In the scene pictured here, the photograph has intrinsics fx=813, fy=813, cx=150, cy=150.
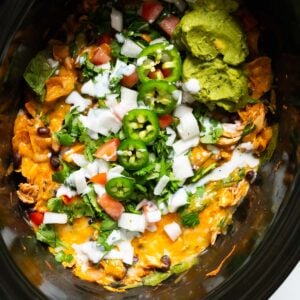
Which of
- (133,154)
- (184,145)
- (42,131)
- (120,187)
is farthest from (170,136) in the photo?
(42,131)

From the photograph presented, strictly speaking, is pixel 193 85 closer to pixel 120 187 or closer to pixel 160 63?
pixel 160 63

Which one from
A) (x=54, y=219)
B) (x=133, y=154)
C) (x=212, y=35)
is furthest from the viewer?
(x=54, y=219)

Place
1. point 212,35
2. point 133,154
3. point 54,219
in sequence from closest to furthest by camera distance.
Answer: point 212,35, point 133,154, point 54,219

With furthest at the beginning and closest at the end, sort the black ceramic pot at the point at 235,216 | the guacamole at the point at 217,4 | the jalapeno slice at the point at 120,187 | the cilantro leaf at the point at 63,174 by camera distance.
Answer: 1. the cilantro leaf at the point at 63,174
2. the jalapeno slice at the point at 120,187
3. the guacamole at the point at 217,4
4. the black ceramic pot at the point at 235,216

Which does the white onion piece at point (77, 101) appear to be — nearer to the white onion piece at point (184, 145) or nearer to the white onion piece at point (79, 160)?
the white onion piece at point (79, 160)

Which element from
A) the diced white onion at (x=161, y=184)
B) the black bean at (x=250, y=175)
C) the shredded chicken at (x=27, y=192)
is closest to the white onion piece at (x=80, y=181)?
the shredded chicken at (x=27, y=192)

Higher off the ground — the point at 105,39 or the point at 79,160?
the point at 105,39

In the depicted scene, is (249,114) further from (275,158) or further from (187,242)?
(187,242)

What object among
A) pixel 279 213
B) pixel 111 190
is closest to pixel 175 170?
pixel 111 190
